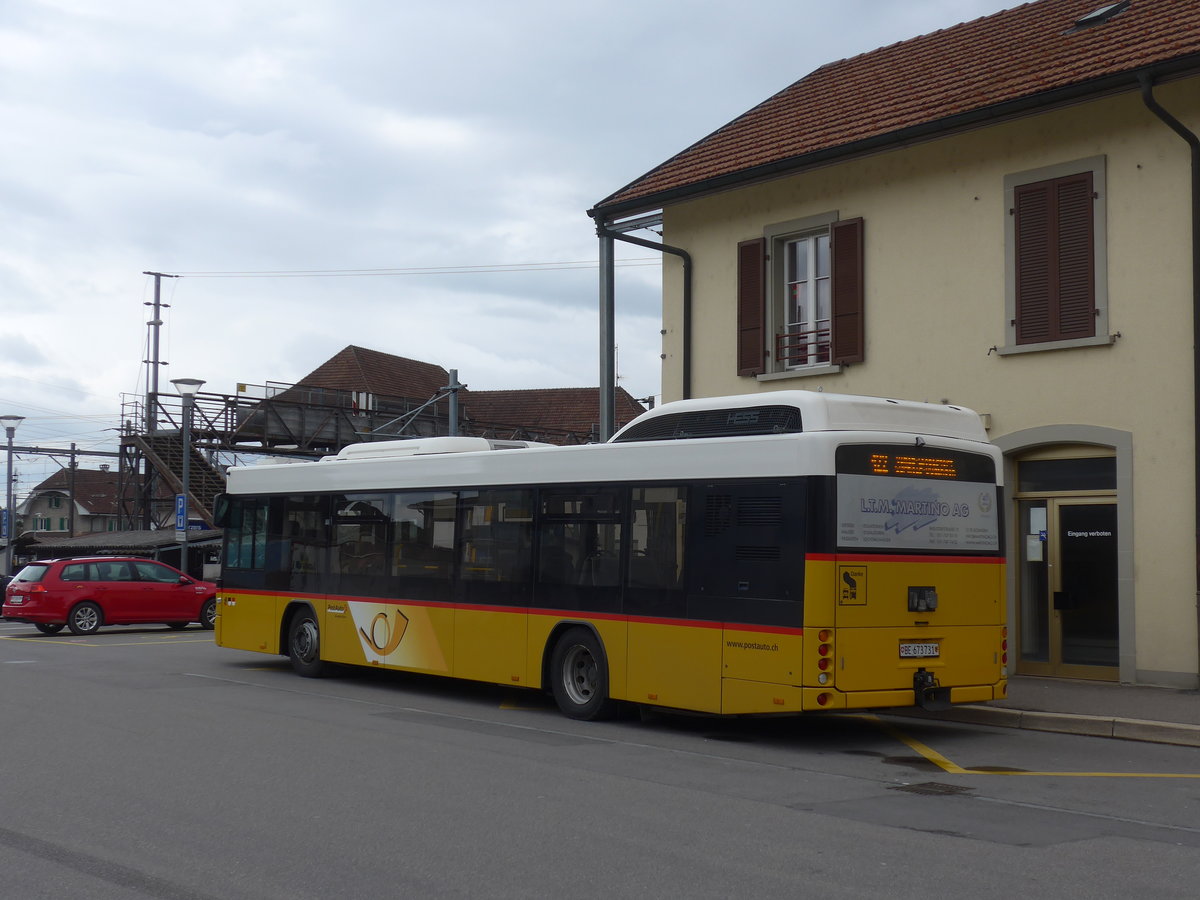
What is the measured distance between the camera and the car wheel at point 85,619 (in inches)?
1042

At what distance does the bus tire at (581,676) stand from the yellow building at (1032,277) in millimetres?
6065

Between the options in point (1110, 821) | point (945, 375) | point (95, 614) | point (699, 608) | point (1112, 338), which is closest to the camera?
point (1110, 821)

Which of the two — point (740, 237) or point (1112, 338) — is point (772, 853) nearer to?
point (1112, 338)

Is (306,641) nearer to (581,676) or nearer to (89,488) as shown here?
(581,676)

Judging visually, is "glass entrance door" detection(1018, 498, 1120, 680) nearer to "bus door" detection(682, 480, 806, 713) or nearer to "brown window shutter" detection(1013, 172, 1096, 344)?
"brown window shutter" detection(1013, 172, 1096, 344)

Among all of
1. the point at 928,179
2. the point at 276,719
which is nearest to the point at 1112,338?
the point at 928,179

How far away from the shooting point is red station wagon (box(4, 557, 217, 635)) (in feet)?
85.6

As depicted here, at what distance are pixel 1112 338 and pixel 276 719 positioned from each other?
387 inches

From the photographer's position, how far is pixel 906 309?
1733 cm

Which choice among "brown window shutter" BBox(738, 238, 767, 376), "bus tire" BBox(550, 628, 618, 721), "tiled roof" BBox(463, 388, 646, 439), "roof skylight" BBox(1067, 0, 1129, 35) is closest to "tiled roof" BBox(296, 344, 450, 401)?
"tiled roof" BBox(463, 388, 646, 439)

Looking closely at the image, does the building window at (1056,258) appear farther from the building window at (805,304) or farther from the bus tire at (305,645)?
the bus tire at (305,645)

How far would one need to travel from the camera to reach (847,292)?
1794 cm

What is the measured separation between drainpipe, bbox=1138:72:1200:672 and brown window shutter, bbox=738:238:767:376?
5796 millimetres

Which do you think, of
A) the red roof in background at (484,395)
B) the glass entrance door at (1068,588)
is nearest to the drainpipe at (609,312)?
the glass entrance door at (1068,588)
